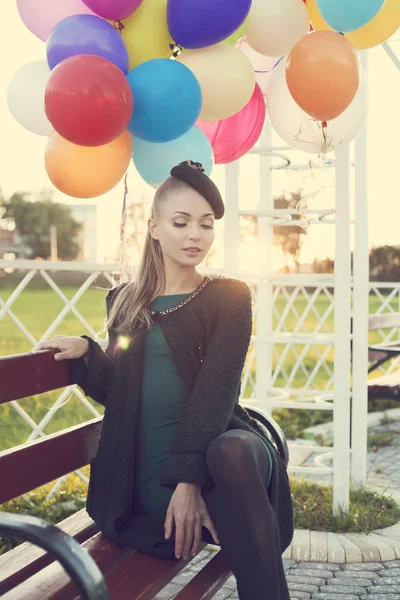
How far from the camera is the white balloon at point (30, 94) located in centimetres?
248

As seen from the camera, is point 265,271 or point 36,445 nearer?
point 36,445

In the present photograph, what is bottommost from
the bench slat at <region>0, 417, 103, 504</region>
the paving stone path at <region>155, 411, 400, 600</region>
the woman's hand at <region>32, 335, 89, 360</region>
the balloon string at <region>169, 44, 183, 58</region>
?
the paving stone path at <region>155, 411, 400, 600</region>

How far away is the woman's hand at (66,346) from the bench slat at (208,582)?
69 cm

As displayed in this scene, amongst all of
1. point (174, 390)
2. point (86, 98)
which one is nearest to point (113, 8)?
point (86, 98)

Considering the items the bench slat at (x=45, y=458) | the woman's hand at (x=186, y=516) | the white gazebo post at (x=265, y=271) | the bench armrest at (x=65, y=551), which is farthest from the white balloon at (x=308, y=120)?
the bench armrest at (x=65, y=551)

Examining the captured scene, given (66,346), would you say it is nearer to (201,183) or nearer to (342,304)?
(201,183)

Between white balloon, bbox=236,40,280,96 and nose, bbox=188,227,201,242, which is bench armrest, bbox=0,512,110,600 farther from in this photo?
white balloon, bbox=236,40,280,96

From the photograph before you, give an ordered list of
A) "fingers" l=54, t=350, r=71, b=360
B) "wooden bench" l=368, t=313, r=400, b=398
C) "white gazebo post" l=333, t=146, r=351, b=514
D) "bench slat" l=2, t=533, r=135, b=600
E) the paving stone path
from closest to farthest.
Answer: "bench slat" l=2, t=533, r=135, b=600 → "fingers" l=54, t=350, r=71, b=360 → the paving stone path → "white gazebo post" l=333, t=146, r=351, b=514 → "wooden bench" l=368, t=313, r=400, b=398

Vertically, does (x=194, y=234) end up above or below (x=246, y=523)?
above

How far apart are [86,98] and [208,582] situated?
1.37 metres

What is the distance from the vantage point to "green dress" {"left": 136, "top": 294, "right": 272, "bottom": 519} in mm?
2010

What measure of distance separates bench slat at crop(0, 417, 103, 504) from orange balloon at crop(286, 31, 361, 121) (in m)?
1.30

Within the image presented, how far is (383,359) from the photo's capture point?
611cm

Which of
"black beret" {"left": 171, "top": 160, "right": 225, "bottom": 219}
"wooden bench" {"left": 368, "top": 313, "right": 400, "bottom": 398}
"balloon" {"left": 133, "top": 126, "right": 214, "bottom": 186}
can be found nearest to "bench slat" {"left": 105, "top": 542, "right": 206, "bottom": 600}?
"black beret" {"left": 171, "top": 160, "right": 225, "bottom": 219}
